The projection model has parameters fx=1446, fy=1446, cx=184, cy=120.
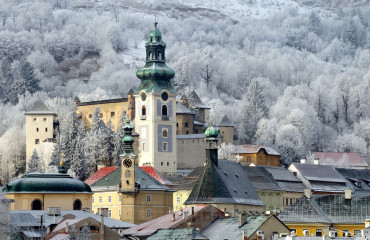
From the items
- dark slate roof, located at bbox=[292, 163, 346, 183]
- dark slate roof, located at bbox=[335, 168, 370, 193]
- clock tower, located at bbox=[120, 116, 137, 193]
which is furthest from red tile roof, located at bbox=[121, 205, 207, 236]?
dark slate roof, located at bbox=[292, 163, 346, 183]

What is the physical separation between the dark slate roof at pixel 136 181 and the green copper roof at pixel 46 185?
1171 cm

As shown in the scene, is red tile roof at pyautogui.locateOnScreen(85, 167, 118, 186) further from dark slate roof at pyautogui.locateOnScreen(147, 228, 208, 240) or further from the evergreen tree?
dark slate roof at pyautogui.locateOnScreen(147, 228, 208, 240)

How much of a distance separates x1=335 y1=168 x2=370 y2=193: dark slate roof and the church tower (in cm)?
1994

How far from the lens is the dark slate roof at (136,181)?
13618cm

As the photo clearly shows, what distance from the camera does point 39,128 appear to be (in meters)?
174

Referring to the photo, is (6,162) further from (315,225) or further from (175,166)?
(315,225)

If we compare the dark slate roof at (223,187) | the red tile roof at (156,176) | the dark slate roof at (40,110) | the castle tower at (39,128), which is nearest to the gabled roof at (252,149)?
the castle tower at (39,128)

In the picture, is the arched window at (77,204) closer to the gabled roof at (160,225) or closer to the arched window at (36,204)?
the arched window at (36,204)

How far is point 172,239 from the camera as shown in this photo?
301 feet

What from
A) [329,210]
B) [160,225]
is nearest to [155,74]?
[160,225]

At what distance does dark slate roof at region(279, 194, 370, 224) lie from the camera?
332 ft

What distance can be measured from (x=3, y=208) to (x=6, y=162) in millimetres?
82034

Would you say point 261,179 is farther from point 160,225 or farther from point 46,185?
point 160,225

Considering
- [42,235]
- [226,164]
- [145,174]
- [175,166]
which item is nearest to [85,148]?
[175,166]
